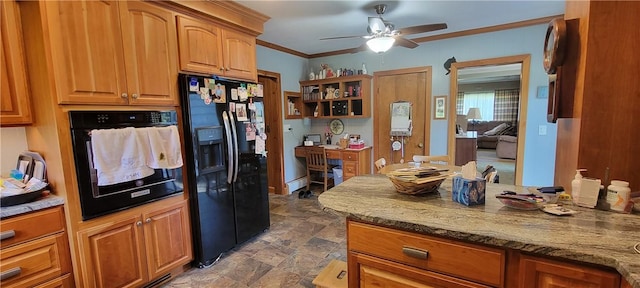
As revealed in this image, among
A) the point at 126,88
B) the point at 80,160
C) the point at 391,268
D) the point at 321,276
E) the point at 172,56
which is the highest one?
the point at 172,56

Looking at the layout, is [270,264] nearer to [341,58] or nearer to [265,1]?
[265,1]

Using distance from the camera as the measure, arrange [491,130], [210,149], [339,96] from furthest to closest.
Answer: [491,130], [339,96], [210,149]

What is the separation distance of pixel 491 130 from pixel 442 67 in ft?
23.1

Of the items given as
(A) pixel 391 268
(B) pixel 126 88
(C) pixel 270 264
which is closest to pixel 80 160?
(B) pixel 126 88

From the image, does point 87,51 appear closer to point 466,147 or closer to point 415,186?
point 415,186

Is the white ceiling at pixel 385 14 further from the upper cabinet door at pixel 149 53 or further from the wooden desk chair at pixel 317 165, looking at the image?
the wooden desk chair at pixel 317 165

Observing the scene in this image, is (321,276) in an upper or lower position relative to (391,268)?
lower

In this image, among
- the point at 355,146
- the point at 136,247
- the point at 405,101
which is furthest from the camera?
the point at 355,146

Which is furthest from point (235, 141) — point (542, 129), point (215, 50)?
point (542, 129)

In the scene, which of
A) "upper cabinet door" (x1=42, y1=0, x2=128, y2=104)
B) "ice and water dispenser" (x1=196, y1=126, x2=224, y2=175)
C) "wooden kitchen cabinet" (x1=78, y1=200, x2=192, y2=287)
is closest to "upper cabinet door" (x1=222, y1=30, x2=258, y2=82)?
"ice and water dispenser" (x1=196, y1=126, x2=224, y2=175)

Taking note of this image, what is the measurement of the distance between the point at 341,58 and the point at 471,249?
3972 millimetres

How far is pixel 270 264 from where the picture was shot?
2484 mm

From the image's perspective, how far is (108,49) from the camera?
178cm

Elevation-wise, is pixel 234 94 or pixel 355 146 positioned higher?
pixel 234 94
